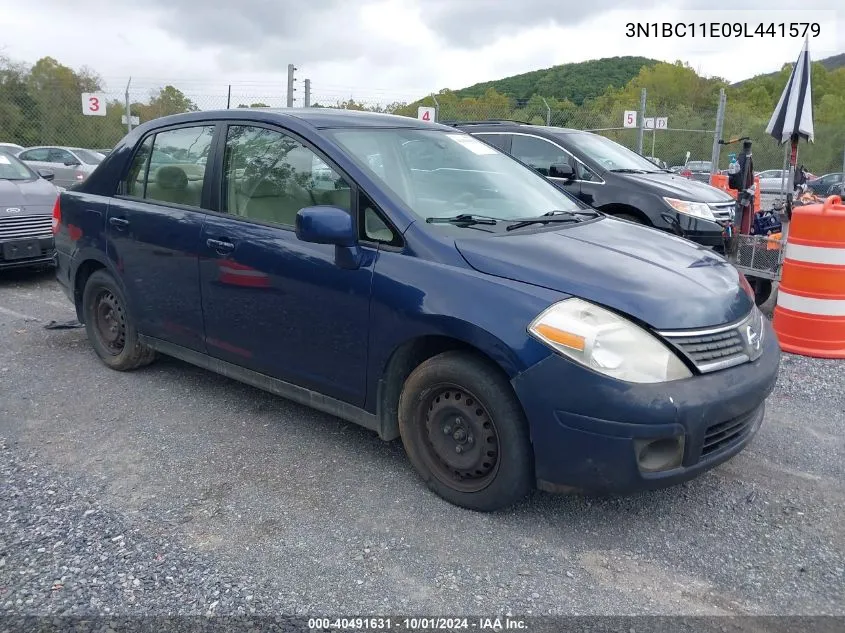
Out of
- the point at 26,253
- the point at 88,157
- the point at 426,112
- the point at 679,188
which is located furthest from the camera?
the point at 88,157

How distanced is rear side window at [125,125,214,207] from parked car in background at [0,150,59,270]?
12.4 feet

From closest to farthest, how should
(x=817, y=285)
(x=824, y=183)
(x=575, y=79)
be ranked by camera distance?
(x=817, y=285), (x=824, y=183), (x=575, y=79)

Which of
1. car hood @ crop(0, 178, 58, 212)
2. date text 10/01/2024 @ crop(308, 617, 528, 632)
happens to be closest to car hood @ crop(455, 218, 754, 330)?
date text 10/01/2024 @ crop(308, 617, 528, 632)

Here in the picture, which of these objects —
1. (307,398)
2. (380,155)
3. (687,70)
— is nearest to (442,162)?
(380,155)

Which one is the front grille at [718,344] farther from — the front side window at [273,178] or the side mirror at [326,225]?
the front side window at [273,178]

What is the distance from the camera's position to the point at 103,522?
10.0 feet

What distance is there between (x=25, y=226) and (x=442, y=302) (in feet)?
21.5

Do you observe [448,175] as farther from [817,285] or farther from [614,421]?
[817,285]

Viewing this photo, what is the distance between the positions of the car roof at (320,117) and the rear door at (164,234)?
0.32 feet

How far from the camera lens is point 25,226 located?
779cm

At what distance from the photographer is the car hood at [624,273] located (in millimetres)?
2879

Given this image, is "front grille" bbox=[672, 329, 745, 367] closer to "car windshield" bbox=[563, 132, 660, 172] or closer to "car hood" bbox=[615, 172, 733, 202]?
"car hood" bbox=[615, 172, 733, 202]

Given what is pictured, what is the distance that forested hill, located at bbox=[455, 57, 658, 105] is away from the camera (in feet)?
229

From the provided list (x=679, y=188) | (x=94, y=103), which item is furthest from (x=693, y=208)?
(x=94, y=103)
